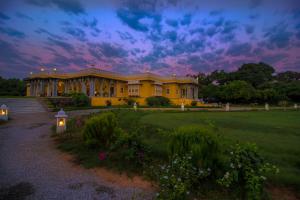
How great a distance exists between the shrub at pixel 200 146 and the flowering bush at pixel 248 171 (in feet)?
1.18

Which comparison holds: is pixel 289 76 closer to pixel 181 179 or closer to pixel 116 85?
pixel 116 85

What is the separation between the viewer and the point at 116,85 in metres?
29.0

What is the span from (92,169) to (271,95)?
38.1 m

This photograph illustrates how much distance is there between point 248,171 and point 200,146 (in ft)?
2.71

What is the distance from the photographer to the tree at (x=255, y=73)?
145 ft

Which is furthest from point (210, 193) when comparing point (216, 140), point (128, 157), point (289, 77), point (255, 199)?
point (289, 77)

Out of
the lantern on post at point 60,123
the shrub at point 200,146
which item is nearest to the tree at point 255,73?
the lantern on post at point 60,123

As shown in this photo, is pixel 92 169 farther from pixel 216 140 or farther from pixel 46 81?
pixel 46 81

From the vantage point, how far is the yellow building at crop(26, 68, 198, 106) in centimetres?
2576

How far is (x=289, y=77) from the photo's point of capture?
164 feet

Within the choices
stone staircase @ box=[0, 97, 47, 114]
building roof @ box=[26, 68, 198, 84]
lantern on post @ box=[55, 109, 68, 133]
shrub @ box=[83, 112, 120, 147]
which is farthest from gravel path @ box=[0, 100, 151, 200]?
building roof @ box=[26, 68, 198, 84]

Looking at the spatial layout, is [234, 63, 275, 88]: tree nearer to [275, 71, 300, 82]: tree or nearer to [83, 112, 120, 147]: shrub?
[275, 71, 300, 82]: tree

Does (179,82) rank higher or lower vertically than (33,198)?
higher

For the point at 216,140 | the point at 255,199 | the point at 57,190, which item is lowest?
the point at 57,190
